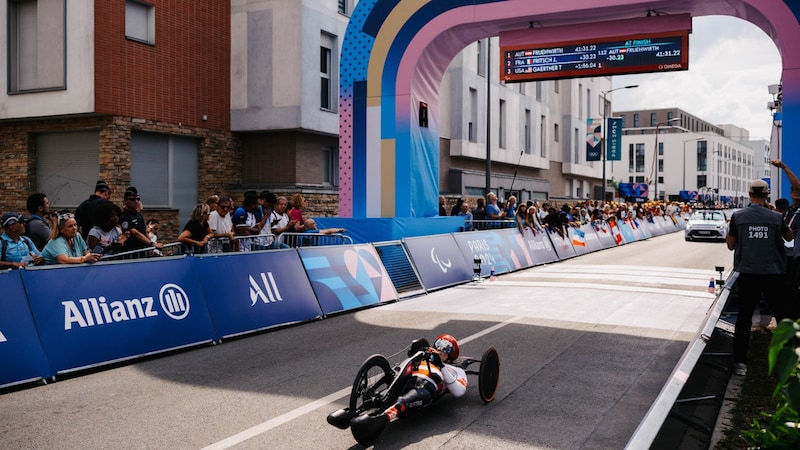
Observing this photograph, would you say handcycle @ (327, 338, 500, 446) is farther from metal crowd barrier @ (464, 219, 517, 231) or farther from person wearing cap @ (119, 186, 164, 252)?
metal crowd barrier @ (464, 219, 517, 231)

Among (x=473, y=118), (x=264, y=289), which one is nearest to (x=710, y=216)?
(x=473, y=118)

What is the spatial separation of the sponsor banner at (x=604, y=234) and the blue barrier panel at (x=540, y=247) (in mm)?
6189

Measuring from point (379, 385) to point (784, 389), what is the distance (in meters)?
3.41

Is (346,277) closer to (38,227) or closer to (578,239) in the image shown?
(38,227)

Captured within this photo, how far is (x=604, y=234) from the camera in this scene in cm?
2847

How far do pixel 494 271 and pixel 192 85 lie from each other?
12.9 m

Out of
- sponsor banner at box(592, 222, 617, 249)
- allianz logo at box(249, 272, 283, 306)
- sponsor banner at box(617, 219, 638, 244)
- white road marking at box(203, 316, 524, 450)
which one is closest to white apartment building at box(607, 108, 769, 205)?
sponsor banner at box(617, 219, 638, 244)

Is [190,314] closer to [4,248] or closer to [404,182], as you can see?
[4,248]

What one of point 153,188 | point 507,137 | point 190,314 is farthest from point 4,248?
point 507,137

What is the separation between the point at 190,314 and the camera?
29.5ft

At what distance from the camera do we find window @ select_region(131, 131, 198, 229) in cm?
2156

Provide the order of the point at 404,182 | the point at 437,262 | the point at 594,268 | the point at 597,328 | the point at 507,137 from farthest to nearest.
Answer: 1. the point at 507,137
2. the point at 594,268
3. the point at 404,182
4. the point at 437,262
5. the point at 597,328

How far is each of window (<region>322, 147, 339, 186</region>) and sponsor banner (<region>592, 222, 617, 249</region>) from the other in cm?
1066

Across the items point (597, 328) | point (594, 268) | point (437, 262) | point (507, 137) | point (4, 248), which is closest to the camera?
point (4, 248)
